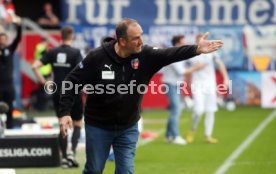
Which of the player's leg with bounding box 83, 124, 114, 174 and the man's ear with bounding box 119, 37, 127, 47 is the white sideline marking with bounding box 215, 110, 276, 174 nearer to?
the player's leg with bounding box 83, 124, 114, 174

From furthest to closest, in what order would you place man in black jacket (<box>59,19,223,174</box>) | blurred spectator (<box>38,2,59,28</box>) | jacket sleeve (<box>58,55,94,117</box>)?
blurred spectator (<box>38,2,59,28</box>), jacket sleeve (<box>58,55,94,117</box>), man in black jacket (<box>59,19,223,174</box>)

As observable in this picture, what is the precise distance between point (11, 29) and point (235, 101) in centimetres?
764

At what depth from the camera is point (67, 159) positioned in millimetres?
13875

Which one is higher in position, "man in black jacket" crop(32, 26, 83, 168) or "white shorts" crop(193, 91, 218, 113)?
→ "man in black jacket" crop(32, 26, 83, 168)

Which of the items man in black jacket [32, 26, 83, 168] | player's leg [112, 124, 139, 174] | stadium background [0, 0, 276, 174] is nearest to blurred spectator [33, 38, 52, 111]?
stadium background [0, 0, 276, 174]

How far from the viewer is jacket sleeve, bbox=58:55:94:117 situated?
364 inches

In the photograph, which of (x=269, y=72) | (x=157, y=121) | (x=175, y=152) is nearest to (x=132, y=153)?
(x=175, y=152)

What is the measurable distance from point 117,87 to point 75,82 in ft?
1.51

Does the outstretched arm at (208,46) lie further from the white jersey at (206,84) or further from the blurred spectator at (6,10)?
the white jersey at (206,84)

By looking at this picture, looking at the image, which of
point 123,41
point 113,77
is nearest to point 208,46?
point 123,41

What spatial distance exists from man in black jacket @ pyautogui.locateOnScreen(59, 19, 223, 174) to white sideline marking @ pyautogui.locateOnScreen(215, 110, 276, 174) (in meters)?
4.02

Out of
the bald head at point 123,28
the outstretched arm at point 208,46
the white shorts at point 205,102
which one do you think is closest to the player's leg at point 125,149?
the bald head at point 123,28

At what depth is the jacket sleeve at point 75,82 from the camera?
30.3 feet

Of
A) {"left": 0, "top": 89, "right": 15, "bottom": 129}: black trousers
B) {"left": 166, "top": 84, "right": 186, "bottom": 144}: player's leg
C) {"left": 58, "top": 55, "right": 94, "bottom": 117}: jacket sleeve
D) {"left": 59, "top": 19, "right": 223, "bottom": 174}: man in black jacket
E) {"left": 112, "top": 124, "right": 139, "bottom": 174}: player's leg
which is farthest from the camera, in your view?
{"left": 166, "top": 84, "right": 186, "bottom": 144}: player's leg
